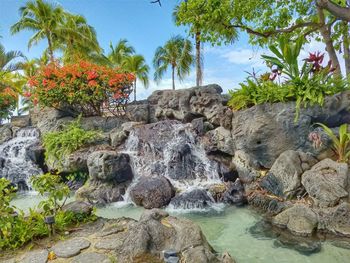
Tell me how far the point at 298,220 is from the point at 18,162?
414 inches

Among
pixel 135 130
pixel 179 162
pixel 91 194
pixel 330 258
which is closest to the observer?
pixel 330 258

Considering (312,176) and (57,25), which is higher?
(57,25)

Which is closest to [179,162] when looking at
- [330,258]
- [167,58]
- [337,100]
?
[337,100]

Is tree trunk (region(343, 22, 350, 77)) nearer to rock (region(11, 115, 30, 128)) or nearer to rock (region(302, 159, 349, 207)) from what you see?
rock (region(302, 159, 349, 207))

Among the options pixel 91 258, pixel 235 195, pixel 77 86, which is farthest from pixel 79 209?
pixel 77 86

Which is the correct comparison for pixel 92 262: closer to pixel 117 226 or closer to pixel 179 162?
pixel 117 226

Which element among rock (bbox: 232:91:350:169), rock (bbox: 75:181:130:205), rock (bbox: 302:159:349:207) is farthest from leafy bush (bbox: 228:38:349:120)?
rock (bbox: 75:181:130:205)

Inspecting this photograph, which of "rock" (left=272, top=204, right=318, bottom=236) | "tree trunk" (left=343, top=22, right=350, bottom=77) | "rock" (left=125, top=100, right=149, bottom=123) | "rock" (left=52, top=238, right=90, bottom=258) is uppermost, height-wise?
"tree trunk" (left=343, top=22, right=350, bottom=77)

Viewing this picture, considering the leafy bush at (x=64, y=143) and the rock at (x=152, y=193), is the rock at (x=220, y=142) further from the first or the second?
the leafy bush at (x=64, y=143)

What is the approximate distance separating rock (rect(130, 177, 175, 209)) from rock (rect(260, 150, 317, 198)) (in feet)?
8.54

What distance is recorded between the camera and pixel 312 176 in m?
6.93

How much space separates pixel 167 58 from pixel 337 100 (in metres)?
22.3

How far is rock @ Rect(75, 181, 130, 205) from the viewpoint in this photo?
8805mm

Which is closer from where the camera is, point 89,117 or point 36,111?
point 89,117
